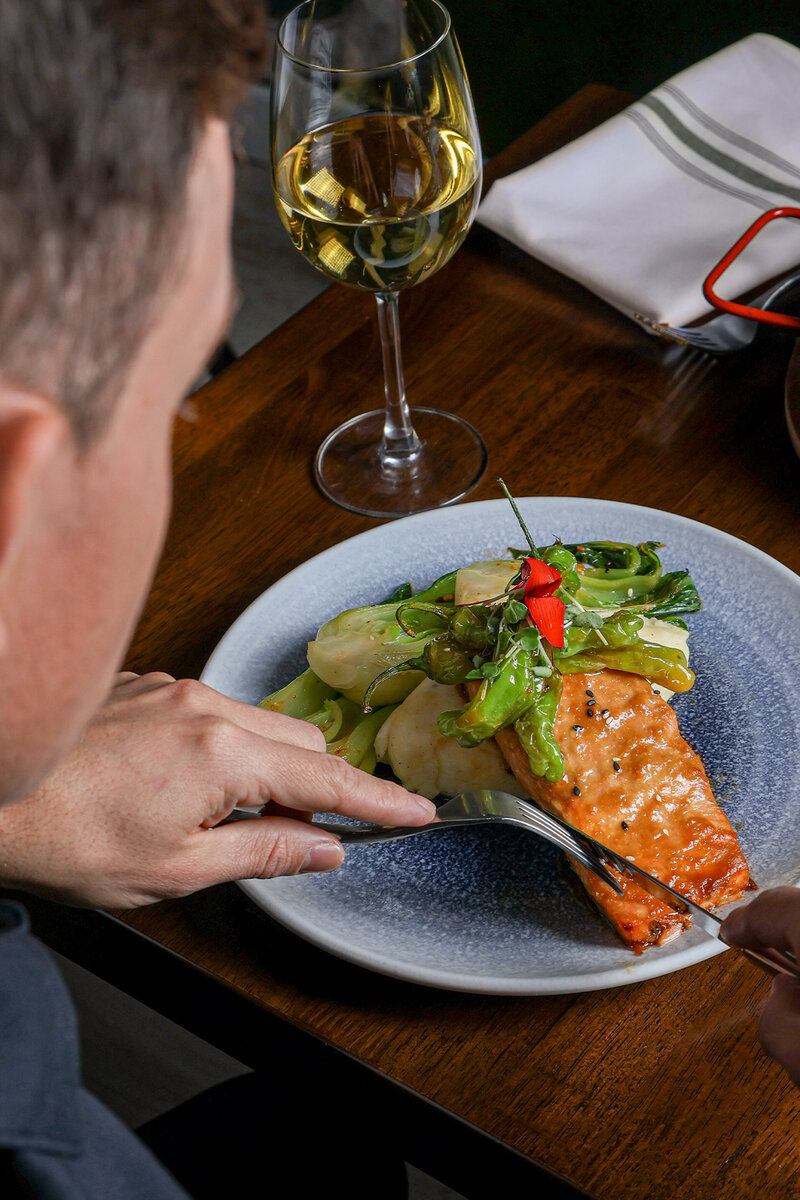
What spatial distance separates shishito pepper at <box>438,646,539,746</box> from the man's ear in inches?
22.5

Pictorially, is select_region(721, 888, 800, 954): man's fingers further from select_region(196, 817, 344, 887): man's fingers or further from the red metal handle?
the red metal handle

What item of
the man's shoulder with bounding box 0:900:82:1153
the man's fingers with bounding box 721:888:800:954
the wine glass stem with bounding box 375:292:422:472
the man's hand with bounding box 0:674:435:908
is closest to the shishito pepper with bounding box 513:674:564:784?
the man's hand with bounding box 0:674:435:908

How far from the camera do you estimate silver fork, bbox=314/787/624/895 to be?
950 millimetres

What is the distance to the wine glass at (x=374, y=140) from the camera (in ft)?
4.03

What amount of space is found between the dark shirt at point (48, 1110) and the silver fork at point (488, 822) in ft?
0.85

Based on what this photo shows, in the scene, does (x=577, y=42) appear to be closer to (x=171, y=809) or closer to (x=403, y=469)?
(x=403, y=469)

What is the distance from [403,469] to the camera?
4.91ft

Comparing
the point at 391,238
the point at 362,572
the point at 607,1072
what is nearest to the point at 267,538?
the point at 362,572

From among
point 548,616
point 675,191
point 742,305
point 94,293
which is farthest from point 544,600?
point 675,191

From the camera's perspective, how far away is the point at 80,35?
1.46ft

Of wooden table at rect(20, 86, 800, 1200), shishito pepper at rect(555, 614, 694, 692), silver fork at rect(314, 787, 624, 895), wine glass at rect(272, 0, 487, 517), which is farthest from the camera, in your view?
wine glass at rect(272, 0, 487, 517)

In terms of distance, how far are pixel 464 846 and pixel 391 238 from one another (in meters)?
0.67

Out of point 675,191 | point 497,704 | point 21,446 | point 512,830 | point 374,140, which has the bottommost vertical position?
point 512,830

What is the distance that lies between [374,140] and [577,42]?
107 inches
